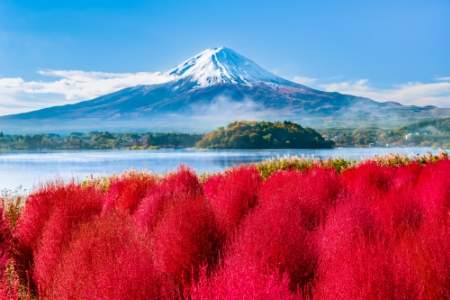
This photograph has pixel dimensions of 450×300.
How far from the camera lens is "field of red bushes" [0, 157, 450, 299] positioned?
14.5ft

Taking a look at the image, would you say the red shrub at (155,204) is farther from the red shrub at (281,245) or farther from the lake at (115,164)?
the lake at (115,164)

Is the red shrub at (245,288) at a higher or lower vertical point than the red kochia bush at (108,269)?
higher

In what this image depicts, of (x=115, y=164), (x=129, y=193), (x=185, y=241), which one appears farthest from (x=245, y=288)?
(x=115, y=164)

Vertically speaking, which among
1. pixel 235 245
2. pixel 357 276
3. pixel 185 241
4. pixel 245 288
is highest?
pixel 245 288

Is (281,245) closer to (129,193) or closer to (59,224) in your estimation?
(59,224)

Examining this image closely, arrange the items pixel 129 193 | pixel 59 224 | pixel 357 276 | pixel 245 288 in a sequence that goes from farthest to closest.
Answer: pixel 129 193
pixel 59 224
pixel 357 276
pixel 245 288

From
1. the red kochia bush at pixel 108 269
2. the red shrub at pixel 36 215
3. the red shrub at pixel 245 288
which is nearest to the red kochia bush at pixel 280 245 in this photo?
the red kochia bush at pixel 108 269

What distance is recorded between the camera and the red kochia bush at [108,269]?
450 cm

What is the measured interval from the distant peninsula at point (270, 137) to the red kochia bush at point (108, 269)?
138m

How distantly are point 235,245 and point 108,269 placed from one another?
188 centimetres

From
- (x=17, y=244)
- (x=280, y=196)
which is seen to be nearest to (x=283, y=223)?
(x=280, y=196)

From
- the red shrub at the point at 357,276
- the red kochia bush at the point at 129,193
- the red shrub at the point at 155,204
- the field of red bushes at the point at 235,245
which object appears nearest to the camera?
the red shrub at the point at 357,276

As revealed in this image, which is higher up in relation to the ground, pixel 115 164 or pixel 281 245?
pixel 281 245

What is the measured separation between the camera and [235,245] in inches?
243
